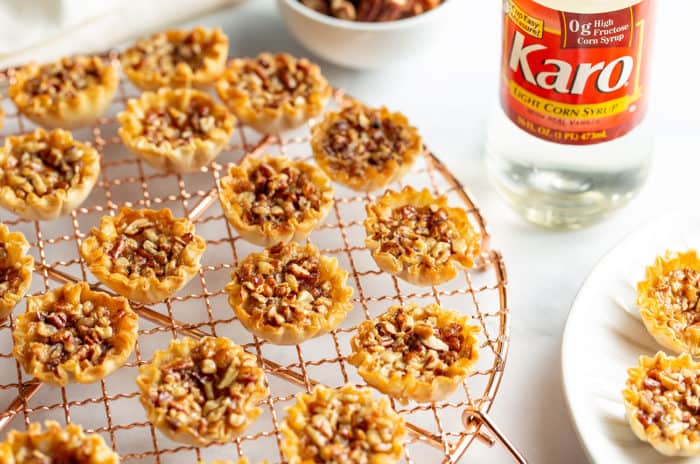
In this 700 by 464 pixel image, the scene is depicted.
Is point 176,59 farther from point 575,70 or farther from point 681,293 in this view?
point 681,293

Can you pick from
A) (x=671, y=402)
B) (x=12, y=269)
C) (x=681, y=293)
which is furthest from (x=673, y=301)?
(x=12, y=269)

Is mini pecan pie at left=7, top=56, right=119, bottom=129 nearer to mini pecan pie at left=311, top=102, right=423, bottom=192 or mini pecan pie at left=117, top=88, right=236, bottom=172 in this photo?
mini pecan pie at left=117, top=88, right=236, bottom=172

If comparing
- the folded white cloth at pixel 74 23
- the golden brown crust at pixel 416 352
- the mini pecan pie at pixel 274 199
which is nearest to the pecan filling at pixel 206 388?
the golden brown crust at pixel 416 352

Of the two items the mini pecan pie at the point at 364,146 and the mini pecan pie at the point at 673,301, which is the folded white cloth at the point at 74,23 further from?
the mini pecan pie at the point at 673,301

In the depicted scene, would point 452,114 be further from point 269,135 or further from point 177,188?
point 177,188

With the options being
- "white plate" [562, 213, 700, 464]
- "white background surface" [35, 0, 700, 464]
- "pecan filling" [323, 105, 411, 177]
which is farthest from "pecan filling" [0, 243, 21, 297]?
"white plate" [562, 213, 700, 464]

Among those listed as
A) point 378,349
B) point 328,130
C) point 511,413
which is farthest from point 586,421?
point 328,130
